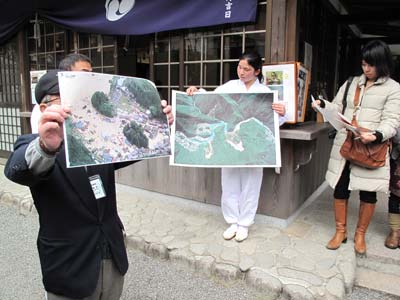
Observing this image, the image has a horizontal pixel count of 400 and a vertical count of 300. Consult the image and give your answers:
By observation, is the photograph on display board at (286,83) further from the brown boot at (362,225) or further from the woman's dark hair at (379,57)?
→ the brown boot at (362,225)

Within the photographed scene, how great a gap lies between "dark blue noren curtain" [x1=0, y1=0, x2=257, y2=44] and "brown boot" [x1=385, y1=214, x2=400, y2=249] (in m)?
2.45

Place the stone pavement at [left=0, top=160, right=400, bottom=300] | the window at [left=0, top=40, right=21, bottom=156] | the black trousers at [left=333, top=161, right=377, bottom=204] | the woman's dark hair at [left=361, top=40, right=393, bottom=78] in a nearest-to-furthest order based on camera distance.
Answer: the stone pavement at [left=0, top=160, right=400, bottom=300]
the woman's dark hair at [left=361, top=40, right=393, bottom=78]
the black trousers at [left=333, top=161, right=377, bottom=204]
the window at [left=0, top=40, right=21, bottom=156]

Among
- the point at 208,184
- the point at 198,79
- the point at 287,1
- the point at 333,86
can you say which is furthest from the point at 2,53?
the point at 333,86

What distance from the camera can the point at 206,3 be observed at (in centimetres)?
373

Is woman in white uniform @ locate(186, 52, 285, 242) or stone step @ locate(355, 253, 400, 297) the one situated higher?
woman in white uniform @ locate(186, 52, 285, 242)

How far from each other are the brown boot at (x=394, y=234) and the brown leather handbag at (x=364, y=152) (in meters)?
0.66

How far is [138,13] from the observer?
4.21 meters

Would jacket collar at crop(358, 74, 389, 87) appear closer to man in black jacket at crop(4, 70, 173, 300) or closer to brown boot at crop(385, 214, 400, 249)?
brown boot at crop(385, 214, 400, 249)

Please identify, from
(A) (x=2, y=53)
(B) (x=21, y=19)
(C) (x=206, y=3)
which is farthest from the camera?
(A) (x=2, y=53)

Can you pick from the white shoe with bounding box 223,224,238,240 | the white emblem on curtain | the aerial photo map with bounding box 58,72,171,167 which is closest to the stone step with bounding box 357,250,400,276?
the white shoe with bounding box 223,224,238,240

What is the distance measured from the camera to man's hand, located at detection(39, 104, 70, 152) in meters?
1.15

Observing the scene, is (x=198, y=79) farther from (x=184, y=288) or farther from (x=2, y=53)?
(x=2, y=53)

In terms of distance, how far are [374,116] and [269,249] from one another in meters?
1.56

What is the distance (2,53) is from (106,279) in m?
6.79
